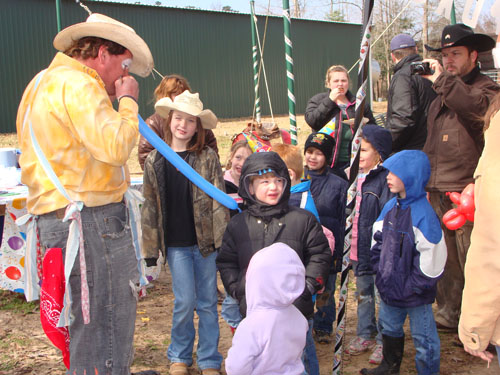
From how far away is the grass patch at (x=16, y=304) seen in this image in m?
4.71

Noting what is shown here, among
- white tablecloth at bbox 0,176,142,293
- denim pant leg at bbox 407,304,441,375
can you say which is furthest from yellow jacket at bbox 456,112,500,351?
white tablecloth at bbox 0,176,142,293

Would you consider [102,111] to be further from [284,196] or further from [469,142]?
[469,142]

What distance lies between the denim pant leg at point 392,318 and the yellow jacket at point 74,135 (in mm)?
1803

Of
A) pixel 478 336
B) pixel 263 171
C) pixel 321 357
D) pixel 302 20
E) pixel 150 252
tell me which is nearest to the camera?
pixel 478 336

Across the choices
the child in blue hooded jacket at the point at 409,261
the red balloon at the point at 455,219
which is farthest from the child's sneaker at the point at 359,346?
the red balloon at the point at 455,219

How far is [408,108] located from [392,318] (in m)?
1.97

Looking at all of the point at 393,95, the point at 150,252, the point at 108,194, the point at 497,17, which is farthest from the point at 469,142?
the point at 108,194

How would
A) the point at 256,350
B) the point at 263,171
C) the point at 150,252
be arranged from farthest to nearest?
the point at 150,252
the point at 263,171
the point at 256,350

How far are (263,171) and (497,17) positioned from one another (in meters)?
1.33

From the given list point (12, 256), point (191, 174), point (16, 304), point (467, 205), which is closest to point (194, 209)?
point (191, 174)

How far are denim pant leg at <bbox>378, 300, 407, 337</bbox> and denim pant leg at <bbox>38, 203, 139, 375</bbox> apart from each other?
1.56m

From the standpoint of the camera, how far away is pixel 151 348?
3.98 metres

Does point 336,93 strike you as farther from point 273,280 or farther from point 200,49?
point 200,49

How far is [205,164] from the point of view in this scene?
3445mm
